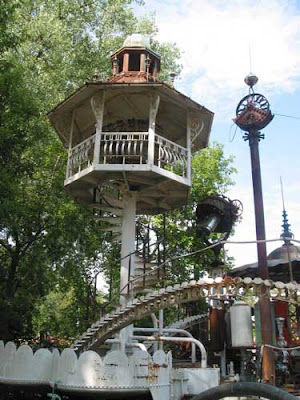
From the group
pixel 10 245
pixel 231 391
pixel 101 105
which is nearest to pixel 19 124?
pixel 101 105

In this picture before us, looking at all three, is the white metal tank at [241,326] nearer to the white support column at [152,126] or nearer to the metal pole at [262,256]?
the metal pole at [262,256]

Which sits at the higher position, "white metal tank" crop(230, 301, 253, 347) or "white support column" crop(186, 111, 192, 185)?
"white support column" crop(186, 111, 192, 185)

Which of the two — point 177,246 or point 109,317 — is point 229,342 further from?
point 177,246

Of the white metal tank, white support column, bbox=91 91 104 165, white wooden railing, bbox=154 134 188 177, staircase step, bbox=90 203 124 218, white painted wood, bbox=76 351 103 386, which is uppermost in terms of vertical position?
white support column, bbox=91 91 104 165

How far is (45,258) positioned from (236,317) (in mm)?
8478

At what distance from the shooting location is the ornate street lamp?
12047 mm

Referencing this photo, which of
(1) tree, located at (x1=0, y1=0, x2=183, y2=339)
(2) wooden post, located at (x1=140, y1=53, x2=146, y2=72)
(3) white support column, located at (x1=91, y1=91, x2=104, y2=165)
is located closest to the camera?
(3) white support column, located at (x1=91, y1=91, x2=104, y2=165)

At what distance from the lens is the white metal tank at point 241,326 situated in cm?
959

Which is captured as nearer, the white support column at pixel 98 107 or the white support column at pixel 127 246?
the white support column at pixel 127 246

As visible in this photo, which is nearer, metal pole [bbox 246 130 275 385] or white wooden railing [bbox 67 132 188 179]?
metal pole [bbox 246 130 275 385]

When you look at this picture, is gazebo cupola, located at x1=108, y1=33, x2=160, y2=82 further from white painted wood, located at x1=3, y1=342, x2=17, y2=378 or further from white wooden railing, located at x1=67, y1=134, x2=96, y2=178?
white painted wood, located at x1=3, y1=342, x2=17, y2=378

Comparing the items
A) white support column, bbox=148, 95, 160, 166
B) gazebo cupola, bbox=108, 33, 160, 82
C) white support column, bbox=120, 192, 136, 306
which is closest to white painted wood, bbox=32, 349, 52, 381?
white support column, bbox=120, 192, 136, 306

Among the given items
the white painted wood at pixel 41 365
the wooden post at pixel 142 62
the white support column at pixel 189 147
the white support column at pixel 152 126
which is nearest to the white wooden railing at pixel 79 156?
the white support column at pixel 152 126

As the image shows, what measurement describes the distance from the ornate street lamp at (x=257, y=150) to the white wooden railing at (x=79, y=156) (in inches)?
236
